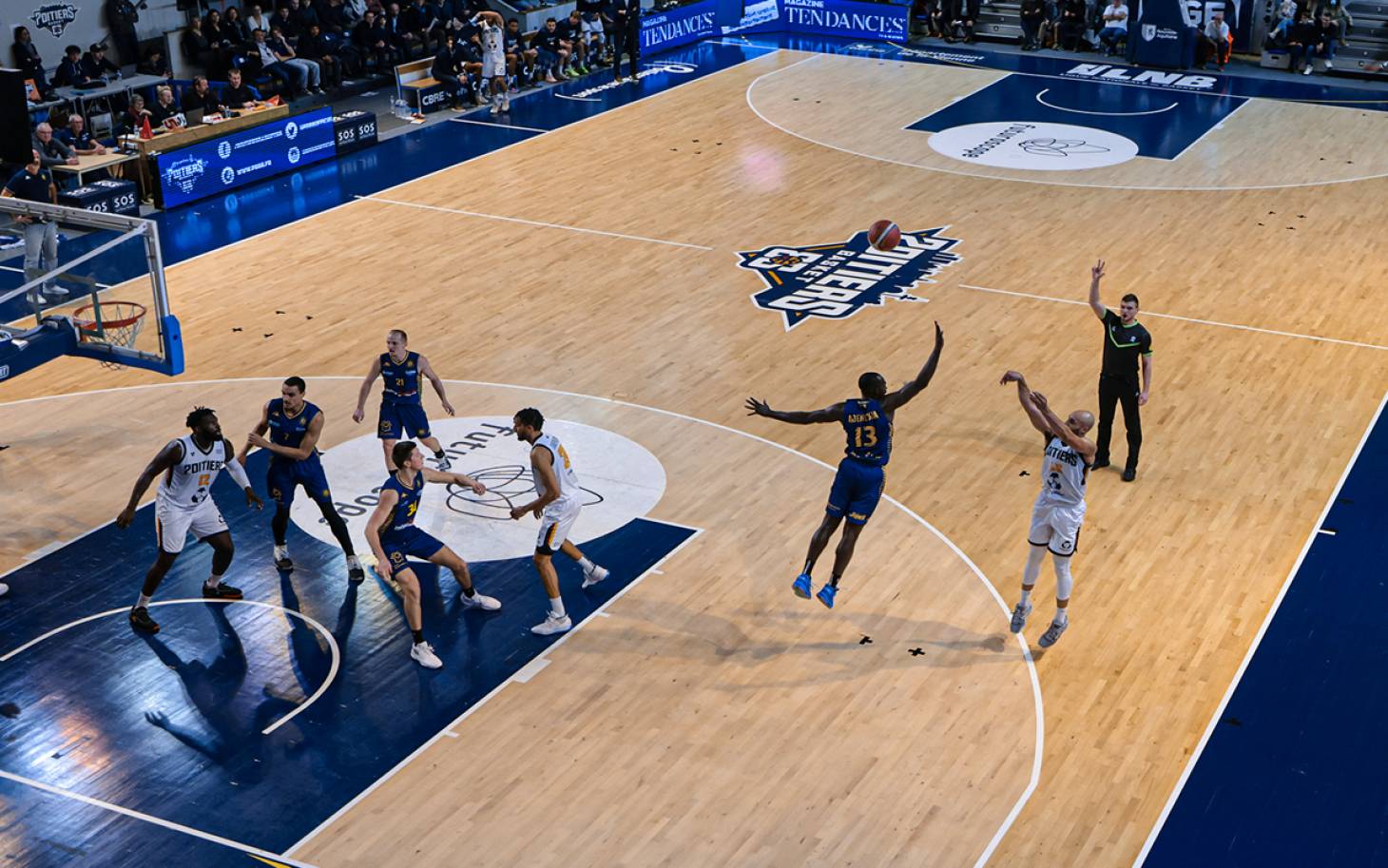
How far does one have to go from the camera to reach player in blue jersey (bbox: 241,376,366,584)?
1307 cm

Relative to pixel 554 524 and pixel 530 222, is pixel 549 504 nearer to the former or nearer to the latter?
pixel 554 524

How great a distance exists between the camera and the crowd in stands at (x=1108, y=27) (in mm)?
33594

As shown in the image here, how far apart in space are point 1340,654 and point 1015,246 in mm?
10868

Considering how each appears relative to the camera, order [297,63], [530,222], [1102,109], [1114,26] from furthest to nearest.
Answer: [1114,26] < [1102,109] < [297,63] < [530,222]

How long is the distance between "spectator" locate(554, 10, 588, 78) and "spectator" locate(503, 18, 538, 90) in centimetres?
106

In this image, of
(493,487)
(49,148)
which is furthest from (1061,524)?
(49,148)

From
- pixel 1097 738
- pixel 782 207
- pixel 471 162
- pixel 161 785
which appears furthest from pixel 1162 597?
pixel 471 162

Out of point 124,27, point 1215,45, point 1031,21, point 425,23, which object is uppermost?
point 124,27

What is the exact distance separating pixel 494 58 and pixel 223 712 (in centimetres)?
2109

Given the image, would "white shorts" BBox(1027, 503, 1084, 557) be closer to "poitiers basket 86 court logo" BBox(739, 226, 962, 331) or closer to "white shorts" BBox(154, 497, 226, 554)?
"white shorts" BBox(154, 497, 226, 554)

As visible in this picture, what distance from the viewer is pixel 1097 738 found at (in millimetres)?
11469

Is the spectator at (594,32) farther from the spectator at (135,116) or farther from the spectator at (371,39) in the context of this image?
the spectator at (135,116)

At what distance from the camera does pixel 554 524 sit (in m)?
12.6

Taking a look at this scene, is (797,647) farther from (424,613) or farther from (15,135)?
(15,135)
